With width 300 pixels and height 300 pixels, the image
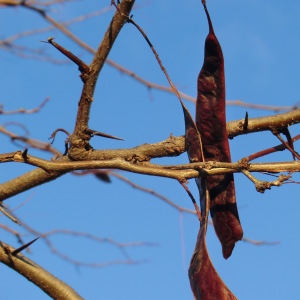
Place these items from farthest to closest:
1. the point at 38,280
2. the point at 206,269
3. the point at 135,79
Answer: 1. the point at 135,79
2. the point at 38,280
3. the point at 206,269

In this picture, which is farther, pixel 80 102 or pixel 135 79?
pixel 135 79

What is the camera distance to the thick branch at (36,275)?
52.4 inches

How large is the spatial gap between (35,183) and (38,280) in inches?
8.7

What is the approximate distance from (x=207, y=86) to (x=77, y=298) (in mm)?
541

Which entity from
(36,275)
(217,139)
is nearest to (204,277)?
(217,139)

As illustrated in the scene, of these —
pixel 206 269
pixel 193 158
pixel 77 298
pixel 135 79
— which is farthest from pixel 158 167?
pixel 135 79

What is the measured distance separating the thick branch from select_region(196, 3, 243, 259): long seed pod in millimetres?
361

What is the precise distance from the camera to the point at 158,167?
1.18 meters

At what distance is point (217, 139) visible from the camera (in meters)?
1.25

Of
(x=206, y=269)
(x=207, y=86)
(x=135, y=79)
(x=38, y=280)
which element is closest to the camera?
(x=206, y=269)

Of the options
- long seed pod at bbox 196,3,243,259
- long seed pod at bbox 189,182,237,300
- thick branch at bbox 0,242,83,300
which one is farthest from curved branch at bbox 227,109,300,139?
thick branch at bbox 0,242,83,300

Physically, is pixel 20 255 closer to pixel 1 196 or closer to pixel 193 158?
pixel 1 196

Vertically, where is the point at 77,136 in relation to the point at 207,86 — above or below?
below

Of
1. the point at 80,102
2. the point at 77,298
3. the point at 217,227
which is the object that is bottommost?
the point at 77,298
